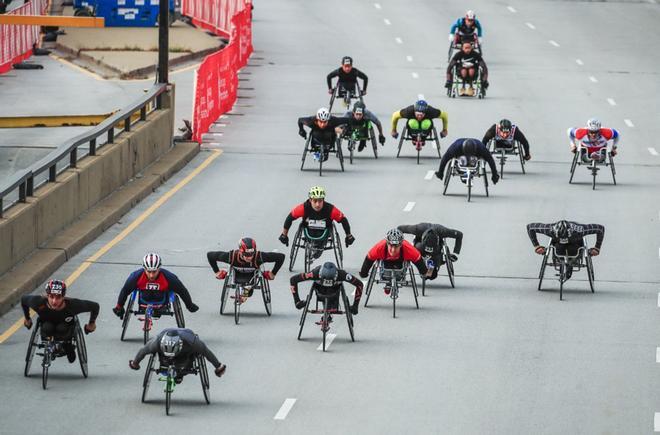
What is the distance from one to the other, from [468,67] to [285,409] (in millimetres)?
29850

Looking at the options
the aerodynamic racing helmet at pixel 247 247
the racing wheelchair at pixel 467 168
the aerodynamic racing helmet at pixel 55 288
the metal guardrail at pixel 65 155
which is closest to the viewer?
the aerodynamic racing helmet at pixel 55 288

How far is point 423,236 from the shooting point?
1074 inches

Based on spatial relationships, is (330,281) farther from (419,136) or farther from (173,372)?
(419,136)

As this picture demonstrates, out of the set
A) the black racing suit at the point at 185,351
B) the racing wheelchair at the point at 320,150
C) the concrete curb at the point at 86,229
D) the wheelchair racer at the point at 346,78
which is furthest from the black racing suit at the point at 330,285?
the wheelchair racer at the point at 346,78

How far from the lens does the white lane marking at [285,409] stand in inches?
805

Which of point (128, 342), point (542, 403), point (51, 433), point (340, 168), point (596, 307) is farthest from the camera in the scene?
point (340, 168)

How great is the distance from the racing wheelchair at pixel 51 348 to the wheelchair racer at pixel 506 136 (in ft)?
56.1

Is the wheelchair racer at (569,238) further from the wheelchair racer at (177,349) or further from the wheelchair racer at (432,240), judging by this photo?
the wheelchair racer at (177,349)

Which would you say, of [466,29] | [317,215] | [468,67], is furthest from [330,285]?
[466,29]

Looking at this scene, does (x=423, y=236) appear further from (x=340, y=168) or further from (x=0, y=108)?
(x=0, y=108)

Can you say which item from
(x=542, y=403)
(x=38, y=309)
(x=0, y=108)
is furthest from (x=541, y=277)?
(x=0, y=108)

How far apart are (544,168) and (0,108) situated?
1622cm

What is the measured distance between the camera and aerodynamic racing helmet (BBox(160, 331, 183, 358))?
2002 cm

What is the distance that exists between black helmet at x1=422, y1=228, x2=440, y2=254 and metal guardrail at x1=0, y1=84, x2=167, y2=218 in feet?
21.3
